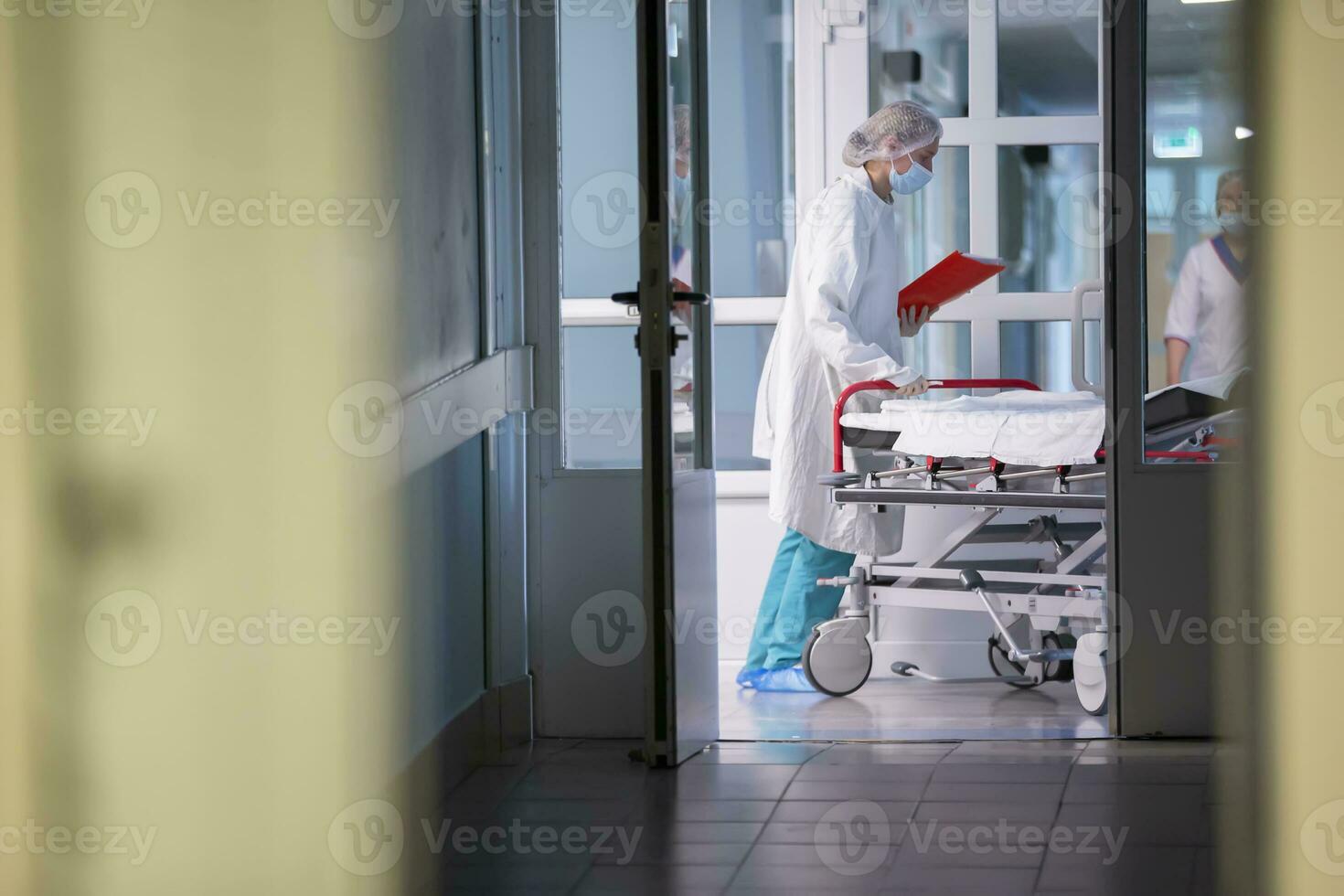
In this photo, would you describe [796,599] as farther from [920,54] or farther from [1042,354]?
[920,54]

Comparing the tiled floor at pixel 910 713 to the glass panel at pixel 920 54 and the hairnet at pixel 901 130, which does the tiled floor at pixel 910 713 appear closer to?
the hairnet at pixel 901 130

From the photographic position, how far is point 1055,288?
4484mm

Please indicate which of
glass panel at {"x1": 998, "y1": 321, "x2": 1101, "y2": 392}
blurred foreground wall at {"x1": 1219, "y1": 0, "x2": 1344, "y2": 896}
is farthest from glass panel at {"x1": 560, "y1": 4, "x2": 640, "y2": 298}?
blurred foreground wall at {"x1": 1219, "y1": 0, "x2": 1344, "y2": 896}

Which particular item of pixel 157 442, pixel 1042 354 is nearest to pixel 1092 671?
pixel 1042 354

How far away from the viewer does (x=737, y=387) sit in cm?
491

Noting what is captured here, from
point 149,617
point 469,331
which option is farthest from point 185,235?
point 469,331

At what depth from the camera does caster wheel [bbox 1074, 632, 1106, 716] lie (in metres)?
3.52

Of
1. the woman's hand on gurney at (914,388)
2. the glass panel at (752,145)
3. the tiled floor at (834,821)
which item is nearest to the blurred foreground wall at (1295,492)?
the tiled floor at (834,821)

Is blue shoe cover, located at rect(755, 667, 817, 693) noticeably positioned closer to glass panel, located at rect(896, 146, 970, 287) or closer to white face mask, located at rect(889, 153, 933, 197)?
glass panel, located at rect(896, 146, 970, 287)

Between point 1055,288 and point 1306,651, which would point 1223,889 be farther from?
point 1055,288

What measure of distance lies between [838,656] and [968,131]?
65.0 inches

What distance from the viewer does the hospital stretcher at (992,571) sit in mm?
3635

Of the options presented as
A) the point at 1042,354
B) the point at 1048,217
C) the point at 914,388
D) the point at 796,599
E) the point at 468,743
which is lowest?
the point at 468,743

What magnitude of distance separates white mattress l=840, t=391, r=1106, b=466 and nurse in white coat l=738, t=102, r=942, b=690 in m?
0.27
